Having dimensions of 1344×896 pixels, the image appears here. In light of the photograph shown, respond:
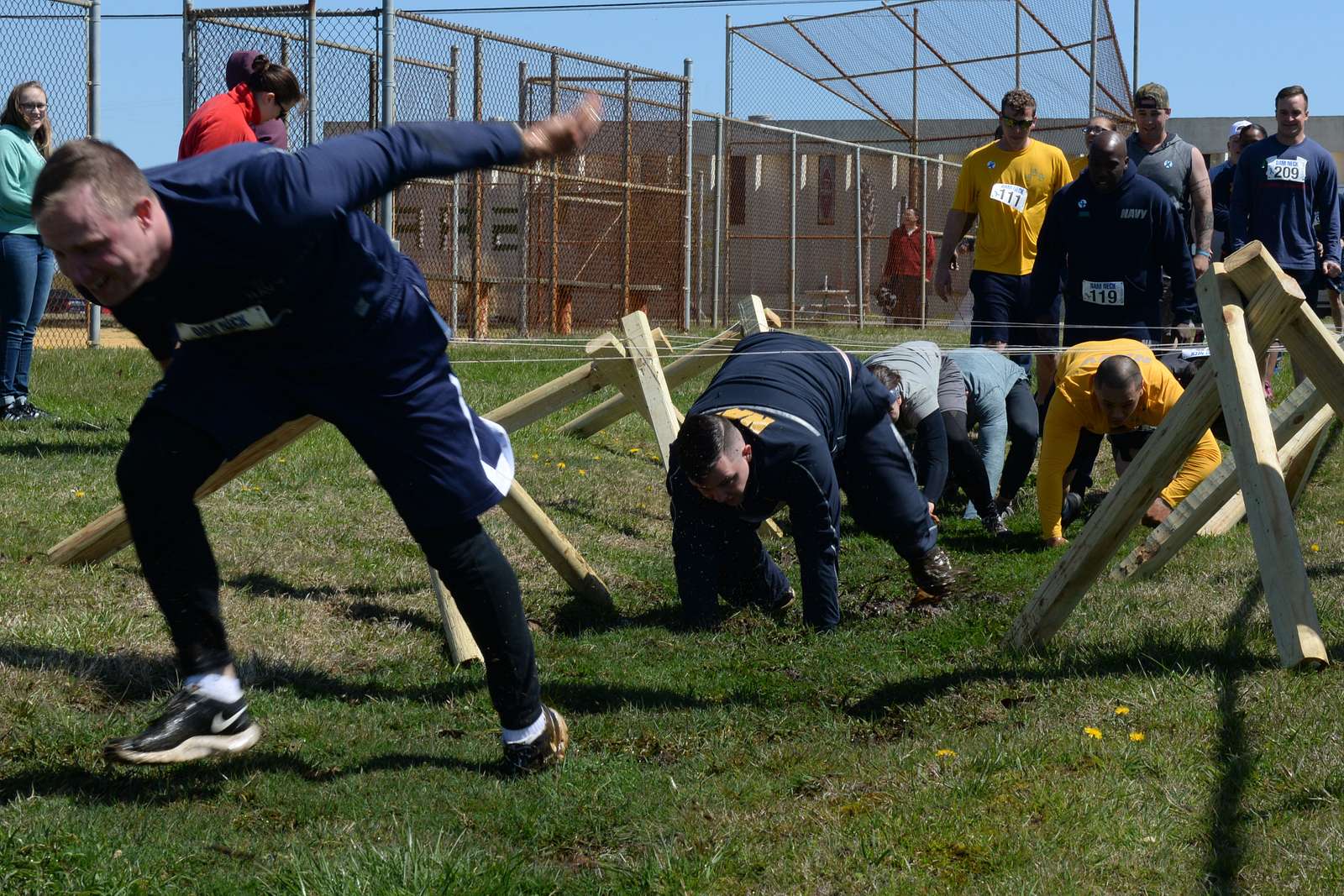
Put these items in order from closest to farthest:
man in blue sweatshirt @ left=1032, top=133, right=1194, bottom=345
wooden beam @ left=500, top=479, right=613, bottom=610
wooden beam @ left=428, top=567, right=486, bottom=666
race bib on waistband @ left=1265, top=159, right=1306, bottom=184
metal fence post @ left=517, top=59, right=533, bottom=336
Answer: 1. wooden beam @ left=428, top=567, right=486, bottom=666
2. wooden beam @ left=500, top=479, right=613, bottom=610
3. man in blue sweatshirt @ left=1032, top=133, right=1194, bottom=345
4. race bib on waistband @ left=1265, top=159, right=1306, bottom=184
5. metal fence post @ left=517, top=59, right=533, bottom=336

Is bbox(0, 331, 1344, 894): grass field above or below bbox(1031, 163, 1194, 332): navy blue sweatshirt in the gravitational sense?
below

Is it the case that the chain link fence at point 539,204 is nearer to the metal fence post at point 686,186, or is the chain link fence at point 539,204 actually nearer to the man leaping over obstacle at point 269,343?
the metal fence post at point 686,186

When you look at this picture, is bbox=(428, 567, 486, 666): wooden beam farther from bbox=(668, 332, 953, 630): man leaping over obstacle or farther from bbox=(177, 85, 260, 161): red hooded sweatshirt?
bbox=(177, 85, 260, 161): red hooded sweatshirt

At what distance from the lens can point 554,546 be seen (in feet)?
17.9

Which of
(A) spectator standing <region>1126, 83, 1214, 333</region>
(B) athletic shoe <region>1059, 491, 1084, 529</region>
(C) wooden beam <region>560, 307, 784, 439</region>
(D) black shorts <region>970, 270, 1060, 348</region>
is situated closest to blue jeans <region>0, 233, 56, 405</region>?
(C) wooden beam <region>560, 307, 784, 439</region>

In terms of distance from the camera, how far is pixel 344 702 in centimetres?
446

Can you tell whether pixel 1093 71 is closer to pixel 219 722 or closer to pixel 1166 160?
pixel 1166 160

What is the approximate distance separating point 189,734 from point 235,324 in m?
0.95

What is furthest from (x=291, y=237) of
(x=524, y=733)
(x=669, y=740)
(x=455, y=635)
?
(x=455, y=635)

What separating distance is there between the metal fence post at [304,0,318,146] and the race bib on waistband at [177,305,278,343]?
7798 mm

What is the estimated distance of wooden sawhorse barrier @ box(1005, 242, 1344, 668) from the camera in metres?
4.00

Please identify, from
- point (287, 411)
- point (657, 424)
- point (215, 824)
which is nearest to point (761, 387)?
point (657, 424)

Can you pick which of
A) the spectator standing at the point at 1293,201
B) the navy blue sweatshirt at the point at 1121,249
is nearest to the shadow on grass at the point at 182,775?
the navy blue sweatshirt at the point at 1121,249

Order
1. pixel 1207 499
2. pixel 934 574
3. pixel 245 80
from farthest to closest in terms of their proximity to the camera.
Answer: pixel 245 80, pixel 934 574, pixel 1207 499
